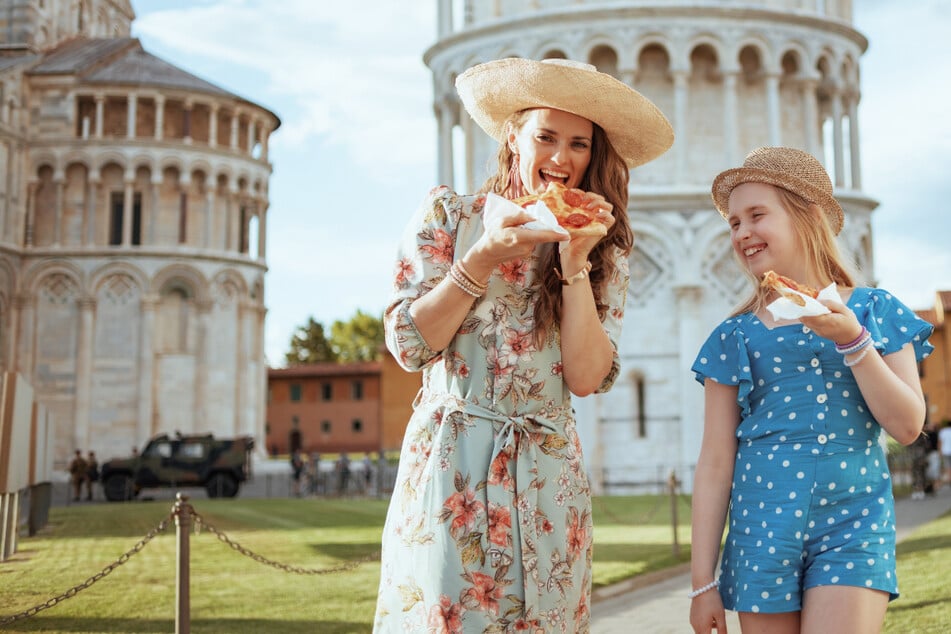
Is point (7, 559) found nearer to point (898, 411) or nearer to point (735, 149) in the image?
point (898, 411)

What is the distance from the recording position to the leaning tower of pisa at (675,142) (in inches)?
1223

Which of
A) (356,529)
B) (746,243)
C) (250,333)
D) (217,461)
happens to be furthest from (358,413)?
(746,243)

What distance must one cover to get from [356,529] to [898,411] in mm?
15632

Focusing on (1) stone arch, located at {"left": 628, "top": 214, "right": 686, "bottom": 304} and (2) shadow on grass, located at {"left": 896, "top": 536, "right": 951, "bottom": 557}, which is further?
(1) stone arch, located at {"left": 628, "top": 214, "right": 686, "bottom": 304}

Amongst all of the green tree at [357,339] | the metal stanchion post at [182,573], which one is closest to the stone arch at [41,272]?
the metal stanchion post at [182,573]

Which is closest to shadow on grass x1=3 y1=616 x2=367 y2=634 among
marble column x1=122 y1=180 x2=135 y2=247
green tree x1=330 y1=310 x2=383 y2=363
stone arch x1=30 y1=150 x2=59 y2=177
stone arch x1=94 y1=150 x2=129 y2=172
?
marble column x1=122 y1=180 x2=135 y2=247

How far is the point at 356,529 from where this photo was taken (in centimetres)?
1827

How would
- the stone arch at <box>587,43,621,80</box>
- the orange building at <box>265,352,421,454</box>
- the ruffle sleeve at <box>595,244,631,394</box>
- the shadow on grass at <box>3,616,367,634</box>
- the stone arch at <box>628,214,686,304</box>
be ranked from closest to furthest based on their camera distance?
the ruffle sleeve at <box>595,244,631,394</box>, the shadow on grass at <box>3,616,367,634</box>, the stone arch at <box>628,214,686,304</box>, the stone arch at <box>587,43,621,80</box>, the orange building at <box>265,352,421,454</box>

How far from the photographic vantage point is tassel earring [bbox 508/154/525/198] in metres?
3.52

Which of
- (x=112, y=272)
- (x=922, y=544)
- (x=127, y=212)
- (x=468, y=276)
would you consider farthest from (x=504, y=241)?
(x=127, y=212)

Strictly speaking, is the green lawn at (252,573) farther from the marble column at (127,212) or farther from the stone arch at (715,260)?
the marble column at (127,212)

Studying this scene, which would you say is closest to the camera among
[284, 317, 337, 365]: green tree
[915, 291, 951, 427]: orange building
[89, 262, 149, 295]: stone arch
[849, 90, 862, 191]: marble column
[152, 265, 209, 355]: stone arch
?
[849, 90, 862, 191]: marble column

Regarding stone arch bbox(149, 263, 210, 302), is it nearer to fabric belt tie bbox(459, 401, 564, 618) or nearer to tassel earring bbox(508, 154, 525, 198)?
tassel earring bbox(508, 154, 525, 198)

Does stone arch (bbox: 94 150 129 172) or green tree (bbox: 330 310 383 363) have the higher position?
stone arch (bbox: 94 150 129 172)
